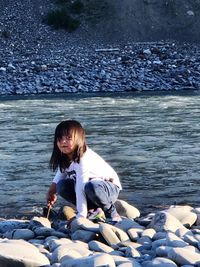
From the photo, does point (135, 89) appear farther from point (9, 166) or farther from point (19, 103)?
point (9, 166)

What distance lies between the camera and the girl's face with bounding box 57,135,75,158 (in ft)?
23.7

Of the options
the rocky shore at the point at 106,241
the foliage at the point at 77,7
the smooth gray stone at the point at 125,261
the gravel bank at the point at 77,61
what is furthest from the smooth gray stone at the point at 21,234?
the foliage at the point at 77,7

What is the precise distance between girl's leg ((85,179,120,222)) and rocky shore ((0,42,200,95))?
2440 cm

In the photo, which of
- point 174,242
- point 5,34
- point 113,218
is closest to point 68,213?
point 113,218

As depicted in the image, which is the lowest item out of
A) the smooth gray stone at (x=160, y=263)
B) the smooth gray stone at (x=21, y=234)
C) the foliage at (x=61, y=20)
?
the smooth gray stone at (x=21, y=234)

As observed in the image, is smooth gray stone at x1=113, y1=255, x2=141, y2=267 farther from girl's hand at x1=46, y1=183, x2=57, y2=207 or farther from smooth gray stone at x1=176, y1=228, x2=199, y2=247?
girl's hand at x1=46, y1=183, x2=57, y2=207

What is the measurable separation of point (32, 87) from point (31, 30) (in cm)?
1579

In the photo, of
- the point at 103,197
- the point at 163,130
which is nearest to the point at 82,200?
the point at 103,197

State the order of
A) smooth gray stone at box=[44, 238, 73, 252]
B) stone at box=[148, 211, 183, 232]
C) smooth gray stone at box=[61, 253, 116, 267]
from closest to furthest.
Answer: smooth gray stone at box=[61, 253, 116, 267] < smooth gray stone at box=[44, 238, 73, 252] < stone at box=[148, 211, 183, 232]

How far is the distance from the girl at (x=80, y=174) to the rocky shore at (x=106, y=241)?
10.8 inches

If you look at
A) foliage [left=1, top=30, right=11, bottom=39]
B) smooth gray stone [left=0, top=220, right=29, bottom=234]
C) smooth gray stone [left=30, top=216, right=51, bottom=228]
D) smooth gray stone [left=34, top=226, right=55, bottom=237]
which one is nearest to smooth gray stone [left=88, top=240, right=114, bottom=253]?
smooth gray stone [left=34, top=226, right=55, bottom=237]

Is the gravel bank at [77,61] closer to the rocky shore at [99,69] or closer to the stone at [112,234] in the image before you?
the rocky shore at [99,69]

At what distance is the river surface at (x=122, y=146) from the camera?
31.6 ft

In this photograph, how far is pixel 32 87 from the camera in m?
32.9
